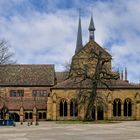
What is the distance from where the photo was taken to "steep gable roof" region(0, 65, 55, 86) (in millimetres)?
100250

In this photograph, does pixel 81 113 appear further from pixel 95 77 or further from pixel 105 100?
pixel 95 77

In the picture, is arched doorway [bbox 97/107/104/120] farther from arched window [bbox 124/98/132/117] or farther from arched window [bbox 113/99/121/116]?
arched window [bbox 124/98/132/117]

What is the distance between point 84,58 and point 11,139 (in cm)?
7418

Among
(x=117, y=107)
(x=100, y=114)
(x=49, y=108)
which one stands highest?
(x=117, y=107)

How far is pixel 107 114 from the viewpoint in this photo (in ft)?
296

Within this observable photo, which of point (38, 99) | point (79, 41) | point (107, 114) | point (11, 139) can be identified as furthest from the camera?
point (79, 41)

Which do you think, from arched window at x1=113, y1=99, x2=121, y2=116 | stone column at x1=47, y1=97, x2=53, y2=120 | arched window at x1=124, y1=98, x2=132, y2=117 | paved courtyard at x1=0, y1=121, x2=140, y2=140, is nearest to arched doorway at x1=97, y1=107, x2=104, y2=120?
arched window at x1=113, y1=99, x2=121, y2=116

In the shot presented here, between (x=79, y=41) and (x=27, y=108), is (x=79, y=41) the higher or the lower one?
the higher one

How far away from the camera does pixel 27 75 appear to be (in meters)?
102

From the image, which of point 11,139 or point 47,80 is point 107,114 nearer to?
point 47,80

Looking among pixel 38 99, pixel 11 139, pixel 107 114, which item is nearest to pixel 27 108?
pixel 38 99

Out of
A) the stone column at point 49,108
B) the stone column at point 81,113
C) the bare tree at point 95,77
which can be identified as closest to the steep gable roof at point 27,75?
the stone column at point 49,108

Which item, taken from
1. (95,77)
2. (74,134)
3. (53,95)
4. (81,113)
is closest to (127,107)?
(81,113)

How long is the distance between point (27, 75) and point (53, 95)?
13.1 m
